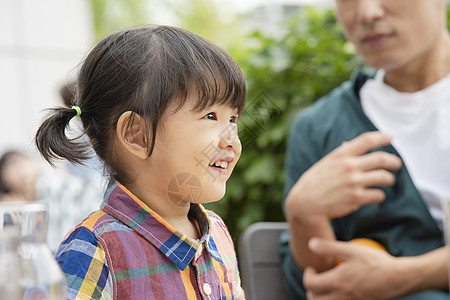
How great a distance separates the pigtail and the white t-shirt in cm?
102

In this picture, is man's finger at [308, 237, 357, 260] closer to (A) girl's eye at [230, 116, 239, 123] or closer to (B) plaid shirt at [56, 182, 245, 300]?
(B) plaid shirt at [56, 182, 245, 300]

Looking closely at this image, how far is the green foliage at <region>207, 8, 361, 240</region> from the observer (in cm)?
250

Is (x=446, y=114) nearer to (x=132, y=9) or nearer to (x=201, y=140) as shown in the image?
(x=201, y=140)

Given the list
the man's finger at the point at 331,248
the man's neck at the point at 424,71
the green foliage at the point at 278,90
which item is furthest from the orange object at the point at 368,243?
the green foliage at the point at 278,90

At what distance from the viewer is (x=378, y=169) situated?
5.14 ft

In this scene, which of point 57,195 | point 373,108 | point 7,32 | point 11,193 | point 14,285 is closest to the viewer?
point 14,285

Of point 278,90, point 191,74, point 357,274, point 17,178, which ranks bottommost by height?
point 17,178

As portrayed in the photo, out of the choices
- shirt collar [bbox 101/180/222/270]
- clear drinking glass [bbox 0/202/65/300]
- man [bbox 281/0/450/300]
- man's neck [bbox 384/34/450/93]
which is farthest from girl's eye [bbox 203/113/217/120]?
man's neck [bbox 384/34/450/93]

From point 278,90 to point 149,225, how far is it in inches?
70.2

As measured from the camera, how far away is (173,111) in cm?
84

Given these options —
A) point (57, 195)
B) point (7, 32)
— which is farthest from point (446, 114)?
point (7, 32)

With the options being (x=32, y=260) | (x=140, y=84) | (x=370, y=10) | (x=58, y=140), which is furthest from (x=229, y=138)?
(x=370, y=10)

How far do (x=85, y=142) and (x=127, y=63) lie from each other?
143mm

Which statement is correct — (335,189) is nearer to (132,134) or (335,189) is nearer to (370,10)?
(370,10)
